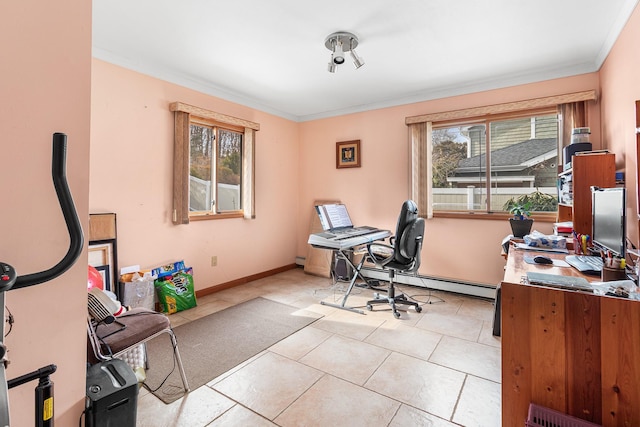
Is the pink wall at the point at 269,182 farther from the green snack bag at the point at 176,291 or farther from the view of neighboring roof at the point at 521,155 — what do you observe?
the view of neighboring roof at the point at 521,155

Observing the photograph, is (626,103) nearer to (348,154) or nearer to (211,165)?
(348,154)

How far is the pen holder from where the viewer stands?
146 cm

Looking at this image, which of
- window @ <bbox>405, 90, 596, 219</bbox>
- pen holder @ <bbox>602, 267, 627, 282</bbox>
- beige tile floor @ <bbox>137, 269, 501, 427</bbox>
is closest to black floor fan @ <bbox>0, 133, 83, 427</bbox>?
beige tile floor @ <bbox>137, 269, 501, 427</bbox>

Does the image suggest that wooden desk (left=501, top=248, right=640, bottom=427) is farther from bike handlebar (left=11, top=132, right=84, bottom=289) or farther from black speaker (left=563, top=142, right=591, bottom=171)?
black speaker (left=563, top=142, right=591, bottom=171)

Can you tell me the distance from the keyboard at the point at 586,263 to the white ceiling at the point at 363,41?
1699 mm

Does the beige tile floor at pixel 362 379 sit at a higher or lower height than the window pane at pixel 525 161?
lower

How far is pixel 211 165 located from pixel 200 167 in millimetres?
160

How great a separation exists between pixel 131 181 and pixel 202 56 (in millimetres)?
1385

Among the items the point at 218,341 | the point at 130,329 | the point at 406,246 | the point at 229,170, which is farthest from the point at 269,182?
the point at 130,329

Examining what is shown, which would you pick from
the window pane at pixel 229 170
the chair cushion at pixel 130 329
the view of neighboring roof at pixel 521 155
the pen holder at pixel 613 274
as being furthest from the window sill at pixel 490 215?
the chair cushion at pixel 130 329

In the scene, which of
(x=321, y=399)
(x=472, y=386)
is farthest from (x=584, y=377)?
(x=321, y=399)

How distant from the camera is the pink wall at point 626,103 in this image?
2.03m

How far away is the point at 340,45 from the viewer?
8.39 ft

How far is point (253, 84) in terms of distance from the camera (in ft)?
11.8
